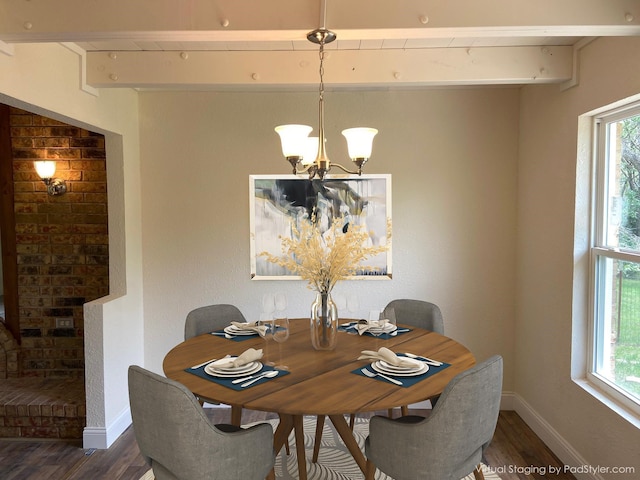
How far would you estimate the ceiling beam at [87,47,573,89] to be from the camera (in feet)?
8.84

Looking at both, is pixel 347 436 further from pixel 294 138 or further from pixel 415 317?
pixel 294 138

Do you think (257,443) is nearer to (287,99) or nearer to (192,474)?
(192,474)

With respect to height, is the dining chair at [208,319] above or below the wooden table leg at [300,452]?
above

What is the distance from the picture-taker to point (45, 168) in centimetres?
346

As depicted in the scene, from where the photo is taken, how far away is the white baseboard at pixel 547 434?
257 cm

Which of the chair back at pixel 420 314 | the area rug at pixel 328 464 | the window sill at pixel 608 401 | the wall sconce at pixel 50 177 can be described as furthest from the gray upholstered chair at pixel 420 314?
the wall sconce at pixel 50 177

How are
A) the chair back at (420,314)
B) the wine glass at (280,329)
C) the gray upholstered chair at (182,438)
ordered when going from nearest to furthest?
1. the gray upholstered chair at (182,438)
2. the wine glass at (280,329)
3. the chair back at (420,314)

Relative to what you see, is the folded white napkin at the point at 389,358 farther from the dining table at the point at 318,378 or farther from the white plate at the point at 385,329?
the white plate at the point at 385,329

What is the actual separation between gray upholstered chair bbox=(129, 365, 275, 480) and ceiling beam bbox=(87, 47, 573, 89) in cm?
182

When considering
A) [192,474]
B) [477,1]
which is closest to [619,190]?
[477,1]

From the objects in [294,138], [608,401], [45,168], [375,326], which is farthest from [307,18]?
[45,168]

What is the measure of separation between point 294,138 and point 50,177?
2.50 metres

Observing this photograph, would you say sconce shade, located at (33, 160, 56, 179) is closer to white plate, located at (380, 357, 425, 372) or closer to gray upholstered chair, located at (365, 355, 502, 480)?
white plate, located at (380, 357, 425, 372)

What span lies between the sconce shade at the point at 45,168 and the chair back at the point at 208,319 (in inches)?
67.8
